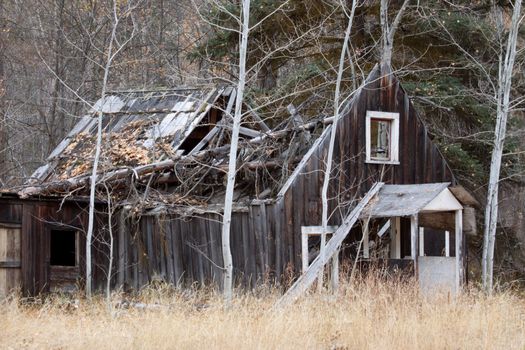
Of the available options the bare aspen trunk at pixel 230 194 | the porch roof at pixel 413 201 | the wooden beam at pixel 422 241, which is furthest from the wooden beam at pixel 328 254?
the wooden beam at pixel 422 241

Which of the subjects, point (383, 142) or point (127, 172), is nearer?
point (127, 172)

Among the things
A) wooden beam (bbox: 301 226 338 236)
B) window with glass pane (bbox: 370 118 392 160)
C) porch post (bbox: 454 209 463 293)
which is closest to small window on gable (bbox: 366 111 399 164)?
window with glass pane (bbox: 370 118 392 160)

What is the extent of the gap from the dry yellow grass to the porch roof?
3.57m

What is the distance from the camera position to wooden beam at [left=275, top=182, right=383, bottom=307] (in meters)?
17.9

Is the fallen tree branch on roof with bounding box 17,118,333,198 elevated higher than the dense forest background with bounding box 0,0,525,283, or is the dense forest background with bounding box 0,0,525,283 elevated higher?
the dense forest background with bounding box 0,0,525,283

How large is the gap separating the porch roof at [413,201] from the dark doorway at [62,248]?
350 inches

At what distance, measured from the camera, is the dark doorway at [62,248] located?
2547 centimetres

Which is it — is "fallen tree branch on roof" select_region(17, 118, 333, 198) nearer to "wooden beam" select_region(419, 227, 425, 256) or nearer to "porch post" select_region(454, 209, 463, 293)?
"wooden beam" select_region(419, 227, 425, 256)

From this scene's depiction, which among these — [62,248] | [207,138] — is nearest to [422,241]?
[207,138]

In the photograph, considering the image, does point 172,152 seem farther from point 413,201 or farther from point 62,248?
point 413,201

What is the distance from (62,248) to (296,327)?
13.4 meters

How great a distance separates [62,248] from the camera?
25.9 meters

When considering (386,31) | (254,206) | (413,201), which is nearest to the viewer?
(413,201)

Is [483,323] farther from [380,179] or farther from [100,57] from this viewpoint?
[100,57]
